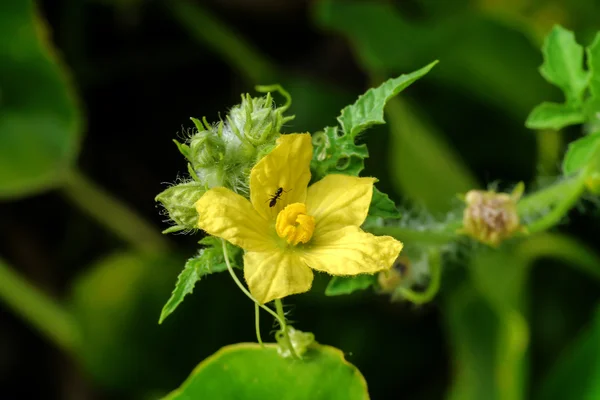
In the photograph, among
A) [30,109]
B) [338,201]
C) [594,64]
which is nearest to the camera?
[338,201]

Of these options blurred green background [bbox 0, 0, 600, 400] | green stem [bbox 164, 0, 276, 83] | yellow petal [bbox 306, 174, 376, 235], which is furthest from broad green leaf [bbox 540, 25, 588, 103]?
green stem [bbox 164, 0, 276, 83]

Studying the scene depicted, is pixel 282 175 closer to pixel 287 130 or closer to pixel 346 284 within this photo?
pixel 346 284

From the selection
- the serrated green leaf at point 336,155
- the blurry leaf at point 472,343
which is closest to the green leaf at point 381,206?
the serrated green leaf at point 336,155

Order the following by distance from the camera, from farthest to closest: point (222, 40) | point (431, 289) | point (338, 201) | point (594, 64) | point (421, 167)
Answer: point (222, 40) → point (421, 167) → point (431, 289) → point (594, 64) → point (338, 201)

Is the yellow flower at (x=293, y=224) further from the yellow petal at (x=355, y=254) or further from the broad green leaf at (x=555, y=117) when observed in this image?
the broad green leaf at (x=555, y=117)

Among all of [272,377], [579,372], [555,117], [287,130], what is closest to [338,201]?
[272,377]

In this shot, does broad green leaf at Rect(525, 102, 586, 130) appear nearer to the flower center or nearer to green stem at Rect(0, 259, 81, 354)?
the flower center
